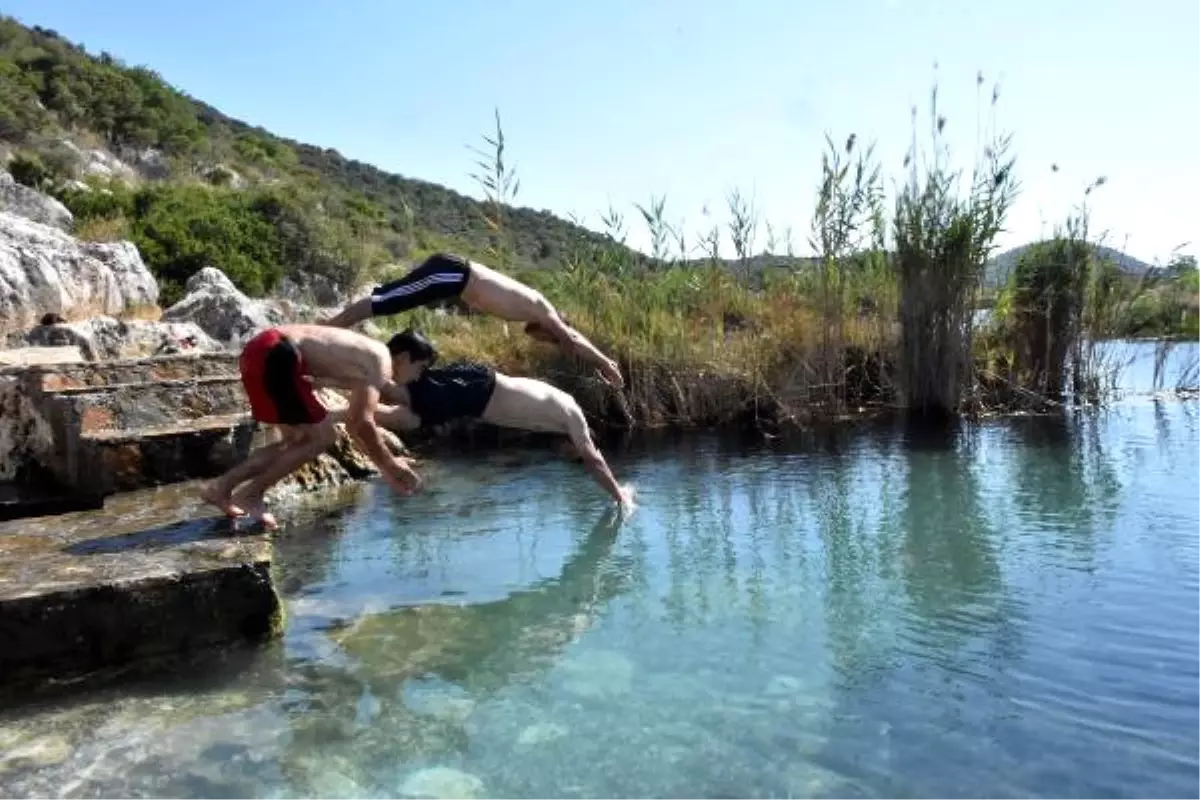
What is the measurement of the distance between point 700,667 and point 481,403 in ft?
8.37

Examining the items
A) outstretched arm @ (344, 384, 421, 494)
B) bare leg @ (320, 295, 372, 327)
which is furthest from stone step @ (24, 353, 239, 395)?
outstretched arm @ (344, 384, 421, 494)

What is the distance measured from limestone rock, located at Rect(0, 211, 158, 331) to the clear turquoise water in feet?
25.0

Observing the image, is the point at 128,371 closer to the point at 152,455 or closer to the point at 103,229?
the point at 152,455

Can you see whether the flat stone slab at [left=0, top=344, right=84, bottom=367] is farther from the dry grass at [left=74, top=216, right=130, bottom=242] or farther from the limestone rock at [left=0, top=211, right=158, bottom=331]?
the dry grass at [left=74, top=216, right=130, bottom=242]

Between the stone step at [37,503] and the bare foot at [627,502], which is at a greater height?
the stone step at [37,503]

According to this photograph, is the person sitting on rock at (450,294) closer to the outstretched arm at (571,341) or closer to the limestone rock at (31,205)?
the outstretched arm at (571,341)

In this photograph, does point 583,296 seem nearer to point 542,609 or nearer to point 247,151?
point 542,609

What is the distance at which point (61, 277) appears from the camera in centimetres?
1260

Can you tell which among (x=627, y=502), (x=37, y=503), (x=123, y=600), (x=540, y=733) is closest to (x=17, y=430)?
(x=37, y=503)

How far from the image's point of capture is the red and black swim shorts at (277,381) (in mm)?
4391

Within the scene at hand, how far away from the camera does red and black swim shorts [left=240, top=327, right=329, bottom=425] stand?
439cm

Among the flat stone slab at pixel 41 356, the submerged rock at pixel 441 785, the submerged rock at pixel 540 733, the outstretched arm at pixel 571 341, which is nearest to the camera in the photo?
the submerged rock at pixel 441 785

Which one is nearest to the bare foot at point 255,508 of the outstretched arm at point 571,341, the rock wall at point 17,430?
the outstretched arm at point 571,341

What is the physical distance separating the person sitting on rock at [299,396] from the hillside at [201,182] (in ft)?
16.1
